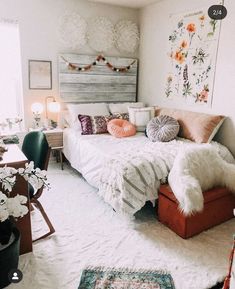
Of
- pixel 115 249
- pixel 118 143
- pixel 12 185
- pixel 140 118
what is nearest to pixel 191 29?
pixel 140 118

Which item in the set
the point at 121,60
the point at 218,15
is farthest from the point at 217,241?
the point at 121,60

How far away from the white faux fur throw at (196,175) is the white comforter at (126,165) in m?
0.18

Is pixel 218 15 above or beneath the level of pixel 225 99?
above

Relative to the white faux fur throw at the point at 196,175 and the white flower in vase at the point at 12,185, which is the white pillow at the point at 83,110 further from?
the white flower in vase at the point at 12,185

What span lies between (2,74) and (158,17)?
2430 mm

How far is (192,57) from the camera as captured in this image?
3.34 m

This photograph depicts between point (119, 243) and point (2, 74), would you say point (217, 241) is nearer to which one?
point (119, 243)

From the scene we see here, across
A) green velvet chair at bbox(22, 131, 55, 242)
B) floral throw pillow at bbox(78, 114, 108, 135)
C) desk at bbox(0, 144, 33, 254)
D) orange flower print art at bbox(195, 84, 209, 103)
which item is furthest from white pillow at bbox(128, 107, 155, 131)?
desk at bbox(0, 144, 33, 254)

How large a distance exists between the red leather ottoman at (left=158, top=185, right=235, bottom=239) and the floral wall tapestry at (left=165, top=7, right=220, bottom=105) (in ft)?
4.43

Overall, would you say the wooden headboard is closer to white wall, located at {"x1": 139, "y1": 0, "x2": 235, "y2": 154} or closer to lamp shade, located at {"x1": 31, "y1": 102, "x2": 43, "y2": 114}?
white wall, located at {"x1": 139, "y1": 0, "x2": 235, "y2": 154}

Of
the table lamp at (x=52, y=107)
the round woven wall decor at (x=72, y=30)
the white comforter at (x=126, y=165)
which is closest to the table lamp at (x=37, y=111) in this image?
the table lamp at (x=52, y=107)

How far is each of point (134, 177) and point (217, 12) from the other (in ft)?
7.17

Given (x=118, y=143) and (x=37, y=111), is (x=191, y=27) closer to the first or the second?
(x=118, y=143)

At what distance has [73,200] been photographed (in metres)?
2.88
